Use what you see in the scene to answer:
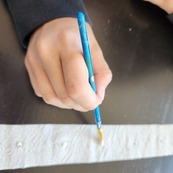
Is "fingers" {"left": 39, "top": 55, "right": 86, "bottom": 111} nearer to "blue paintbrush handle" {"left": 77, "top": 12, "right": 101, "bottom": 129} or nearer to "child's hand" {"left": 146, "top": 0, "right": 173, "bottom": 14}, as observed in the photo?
"blue paintbrush handle" {"left": 77, "top": 12, "right": 101, "bottom": 129}

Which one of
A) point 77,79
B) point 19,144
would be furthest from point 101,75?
point 19,144

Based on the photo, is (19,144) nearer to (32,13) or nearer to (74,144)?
(74,144)

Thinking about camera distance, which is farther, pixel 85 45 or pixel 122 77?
pixel 122 77

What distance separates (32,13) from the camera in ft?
1.42

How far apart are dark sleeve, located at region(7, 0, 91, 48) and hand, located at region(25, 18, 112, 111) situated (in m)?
0.01

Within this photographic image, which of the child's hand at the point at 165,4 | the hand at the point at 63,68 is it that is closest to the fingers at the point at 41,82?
the hand at the point at 63,68

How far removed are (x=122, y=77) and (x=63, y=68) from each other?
0.44 feet

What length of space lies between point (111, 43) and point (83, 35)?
0.16 m

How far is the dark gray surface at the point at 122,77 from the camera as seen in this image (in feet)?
1.38

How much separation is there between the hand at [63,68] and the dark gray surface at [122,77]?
0.08 ft

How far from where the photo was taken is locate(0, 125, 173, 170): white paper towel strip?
40 cm

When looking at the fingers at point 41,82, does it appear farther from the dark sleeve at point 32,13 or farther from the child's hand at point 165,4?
the child's hand at point 165,4

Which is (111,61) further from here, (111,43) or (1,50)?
(1,50)

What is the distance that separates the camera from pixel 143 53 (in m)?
0.50
